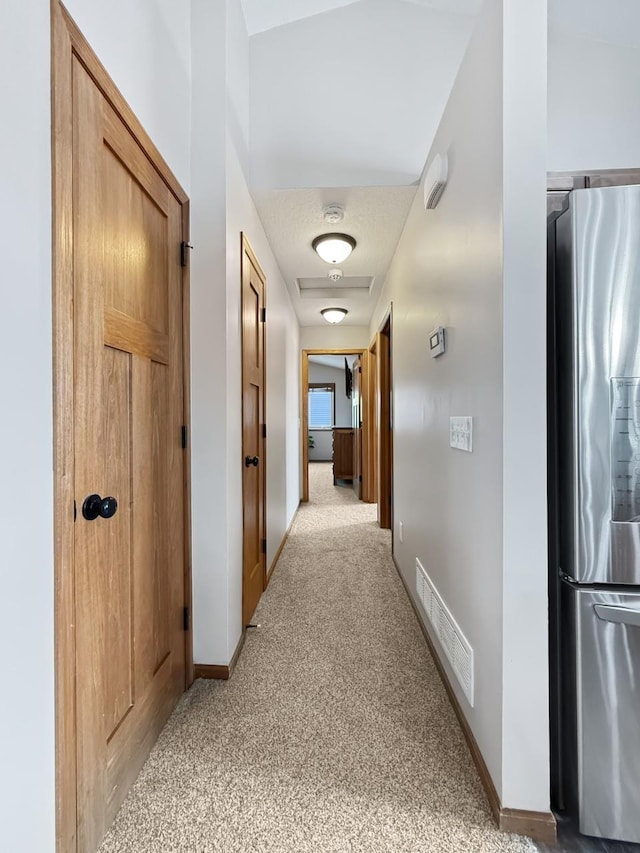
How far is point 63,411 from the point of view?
3.32 ft


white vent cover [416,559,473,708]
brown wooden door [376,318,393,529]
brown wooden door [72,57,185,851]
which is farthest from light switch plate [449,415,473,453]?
brown wooden door [376,318,393,529]

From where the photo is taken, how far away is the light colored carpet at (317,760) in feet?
3.83

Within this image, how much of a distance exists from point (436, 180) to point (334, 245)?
1.31 m

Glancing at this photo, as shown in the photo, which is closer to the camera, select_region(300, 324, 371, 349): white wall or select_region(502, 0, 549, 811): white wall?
select_region(502, 0, 549, 811): white wall

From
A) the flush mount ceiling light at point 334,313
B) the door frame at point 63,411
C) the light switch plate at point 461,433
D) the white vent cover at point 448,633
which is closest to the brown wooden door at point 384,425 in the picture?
the flush mount ceiling light at point 334,313

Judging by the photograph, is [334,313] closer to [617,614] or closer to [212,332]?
[212,332]

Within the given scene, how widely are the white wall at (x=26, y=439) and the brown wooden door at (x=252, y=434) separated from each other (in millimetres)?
1257

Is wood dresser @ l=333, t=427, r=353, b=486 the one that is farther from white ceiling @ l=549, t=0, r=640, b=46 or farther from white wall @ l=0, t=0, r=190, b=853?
white wall @ l=0, t=0, r=190, b=853

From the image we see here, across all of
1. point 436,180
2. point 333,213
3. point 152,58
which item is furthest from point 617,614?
point 333,213

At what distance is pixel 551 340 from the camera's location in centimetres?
128

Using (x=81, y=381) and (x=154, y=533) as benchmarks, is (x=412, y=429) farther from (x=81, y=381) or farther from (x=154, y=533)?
(x=81, y=381)

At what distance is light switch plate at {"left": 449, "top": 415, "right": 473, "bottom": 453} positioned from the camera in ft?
4.78

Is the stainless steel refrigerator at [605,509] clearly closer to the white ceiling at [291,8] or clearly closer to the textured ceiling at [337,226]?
the textured ceiling at [337,226]

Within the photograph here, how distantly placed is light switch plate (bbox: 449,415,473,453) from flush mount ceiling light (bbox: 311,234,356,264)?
6.12 feet
